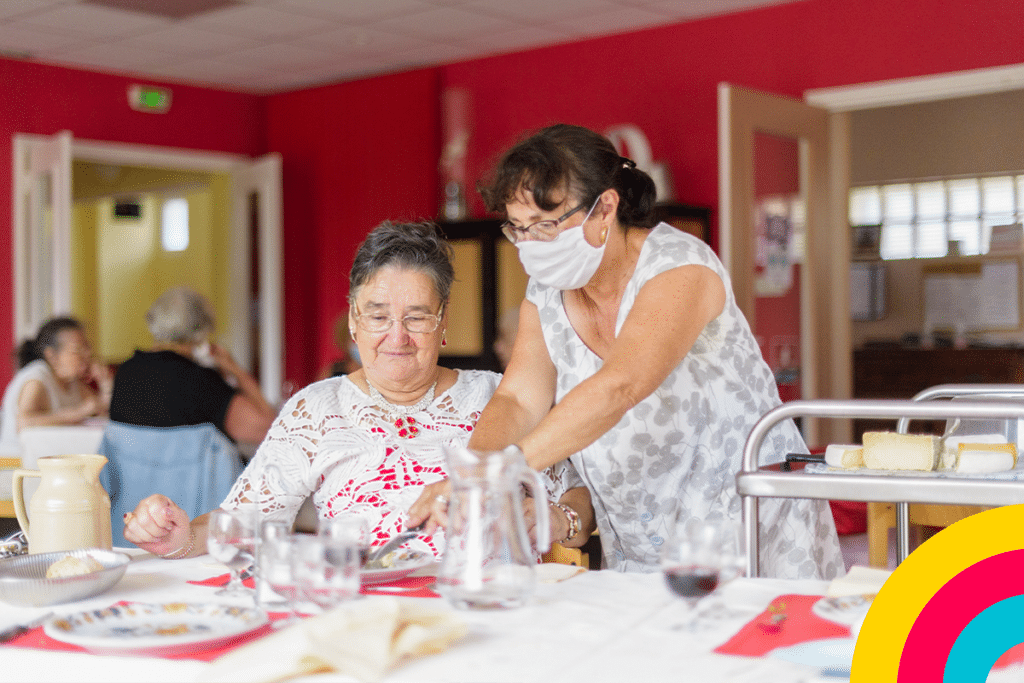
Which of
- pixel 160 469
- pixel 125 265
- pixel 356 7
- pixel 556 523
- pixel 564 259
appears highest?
pixel 356 7

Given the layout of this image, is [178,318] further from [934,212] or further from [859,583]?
[934,212]

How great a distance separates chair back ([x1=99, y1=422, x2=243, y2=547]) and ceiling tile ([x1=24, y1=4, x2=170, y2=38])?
287 cm

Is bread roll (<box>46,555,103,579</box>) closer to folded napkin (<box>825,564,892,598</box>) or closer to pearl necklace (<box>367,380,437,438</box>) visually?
pearl necklace (<box>367,380,437,438</box>)

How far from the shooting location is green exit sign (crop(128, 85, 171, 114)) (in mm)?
6781

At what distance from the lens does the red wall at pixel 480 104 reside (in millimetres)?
5020

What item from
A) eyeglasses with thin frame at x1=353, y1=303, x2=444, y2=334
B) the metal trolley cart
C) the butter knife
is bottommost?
the butter knife

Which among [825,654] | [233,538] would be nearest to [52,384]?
[233,538]

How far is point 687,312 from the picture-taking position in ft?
5.93

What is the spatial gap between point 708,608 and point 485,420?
735 millimetres

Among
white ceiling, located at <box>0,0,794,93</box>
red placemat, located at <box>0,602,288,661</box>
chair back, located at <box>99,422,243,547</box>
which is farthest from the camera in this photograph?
white ceiling, located at <box>0,0,794,93</box>

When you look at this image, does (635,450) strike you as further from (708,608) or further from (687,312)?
(708,608)

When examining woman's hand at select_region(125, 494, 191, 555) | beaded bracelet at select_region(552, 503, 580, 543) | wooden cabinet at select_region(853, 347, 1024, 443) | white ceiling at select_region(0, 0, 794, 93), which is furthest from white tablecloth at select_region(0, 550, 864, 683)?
wooden cabinet at select_region(853, 347, 1024, 443)

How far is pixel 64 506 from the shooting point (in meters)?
1.62

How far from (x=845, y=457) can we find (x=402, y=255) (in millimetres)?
888
